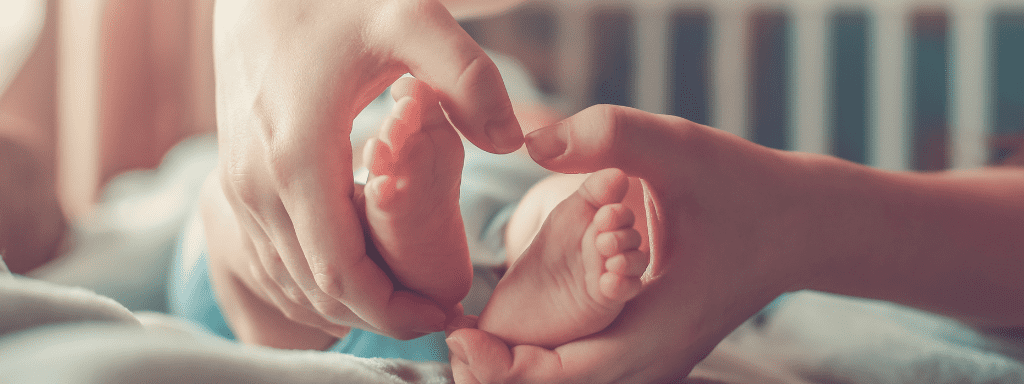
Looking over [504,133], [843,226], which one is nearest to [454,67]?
[504,133]

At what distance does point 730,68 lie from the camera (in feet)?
5.17

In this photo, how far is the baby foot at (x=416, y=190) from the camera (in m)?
0.40

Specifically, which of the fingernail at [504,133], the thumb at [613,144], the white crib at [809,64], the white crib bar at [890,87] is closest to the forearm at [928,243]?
A: the thumb at [613,144]

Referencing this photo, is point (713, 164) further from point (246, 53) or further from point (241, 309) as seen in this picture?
point (241, 309)

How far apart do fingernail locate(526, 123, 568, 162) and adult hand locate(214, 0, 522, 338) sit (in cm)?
2

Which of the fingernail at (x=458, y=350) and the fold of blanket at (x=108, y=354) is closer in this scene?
the fold of blanket at (x=108, y=354)

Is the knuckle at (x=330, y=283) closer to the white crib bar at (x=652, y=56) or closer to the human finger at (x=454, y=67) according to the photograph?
the human finger at (x=454, y=67)

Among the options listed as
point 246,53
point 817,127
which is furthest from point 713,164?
point 817,127

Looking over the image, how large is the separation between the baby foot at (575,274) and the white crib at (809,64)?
41.8 inches

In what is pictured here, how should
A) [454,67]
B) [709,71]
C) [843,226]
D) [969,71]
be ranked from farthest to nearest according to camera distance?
[709,71]
[969,71]
[843,226]
[454,67]

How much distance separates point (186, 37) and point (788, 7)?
1424 millimetres

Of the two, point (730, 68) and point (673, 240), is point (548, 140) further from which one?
point (730, 68)

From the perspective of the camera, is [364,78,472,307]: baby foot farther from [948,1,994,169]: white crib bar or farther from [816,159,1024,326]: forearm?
[948,1,994,169]: white crib bar

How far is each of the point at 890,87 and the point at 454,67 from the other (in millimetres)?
1461
